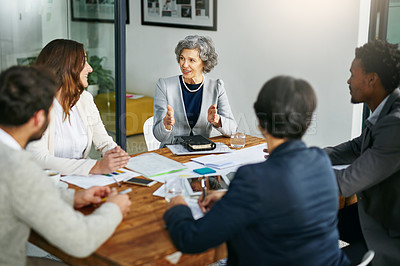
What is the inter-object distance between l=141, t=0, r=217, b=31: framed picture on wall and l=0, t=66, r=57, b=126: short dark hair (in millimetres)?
3861

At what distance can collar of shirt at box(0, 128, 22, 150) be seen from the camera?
1.50m

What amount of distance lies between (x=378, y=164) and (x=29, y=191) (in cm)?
145

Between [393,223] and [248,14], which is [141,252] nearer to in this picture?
[393,223]

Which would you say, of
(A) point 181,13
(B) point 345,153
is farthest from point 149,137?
(A) point 181,13

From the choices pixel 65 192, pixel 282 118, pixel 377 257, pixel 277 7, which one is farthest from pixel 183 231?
pixel 277 7

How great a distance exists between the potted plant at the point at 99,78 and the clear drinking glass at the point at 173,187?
2.23m

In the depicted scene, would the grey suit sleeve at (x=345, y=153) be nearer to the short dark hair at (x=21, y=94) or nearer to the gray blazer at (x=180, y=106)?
the gray blazer at (x=180, y=106)

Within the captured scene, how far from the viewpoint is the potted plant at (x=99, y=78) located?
4.11 m

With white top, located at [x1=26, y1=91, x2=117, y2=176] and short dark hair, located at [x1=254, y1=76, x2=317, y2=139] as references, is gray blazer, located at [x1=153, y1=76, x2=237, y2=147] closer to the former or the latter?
white top, located at [x1=26, y1=91, x2=117, y2=176]

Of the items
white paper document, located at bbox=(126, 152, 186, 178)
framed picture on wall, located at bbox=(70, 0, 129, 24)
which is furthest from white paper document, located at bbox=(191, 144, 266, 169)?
framed picture on wall, located at bbox=(70, 0, 129, 24)

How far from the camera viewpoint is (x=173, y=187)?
6.78 ft

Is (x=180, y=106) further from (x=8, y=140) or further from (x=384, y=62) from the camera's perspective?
(x=8, y=140)

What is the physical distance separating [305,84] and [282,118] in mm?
133

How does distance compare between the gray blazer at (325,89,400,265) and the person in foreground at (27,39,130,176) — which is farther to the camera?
the person in foreground at (27,39,130,176)
